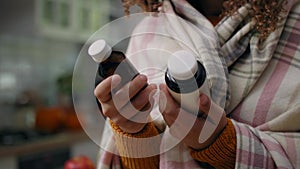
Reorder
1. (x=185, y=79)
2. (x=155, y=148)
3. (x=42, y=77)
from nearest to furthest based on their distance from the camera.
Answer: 1. (x=185, y=79)
2. (x=155, y=148)
3. (x=42, y=77)

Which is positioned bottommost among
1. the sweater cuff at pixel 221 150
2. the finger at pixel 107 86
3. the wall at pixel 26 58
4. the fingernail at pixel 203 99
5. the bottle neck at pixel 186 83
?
the wall at pixel 26 58

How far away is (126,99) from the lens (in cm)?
35

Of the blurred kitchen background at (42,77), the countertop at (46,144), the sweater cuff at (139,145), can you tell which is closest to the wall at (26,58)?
the blurred kitchen background at (42,77)

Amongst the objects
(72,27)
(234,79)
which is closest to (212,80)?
(234,79)

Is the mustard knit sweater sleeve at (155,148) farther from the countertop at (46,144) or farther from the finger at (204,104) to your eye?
the countertop at (46,144)

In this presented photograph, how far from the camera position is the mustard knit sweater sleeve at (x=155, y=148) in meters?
0.39

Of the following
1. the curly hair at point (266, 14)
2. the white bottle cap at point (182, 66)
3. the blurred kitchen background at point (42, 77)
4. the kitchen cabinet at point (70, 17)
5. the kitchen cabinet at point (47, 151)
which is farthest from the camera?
the kitchen cabinet at point (70, 17)

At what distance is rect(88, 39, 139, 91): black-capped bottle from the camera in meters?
0.34

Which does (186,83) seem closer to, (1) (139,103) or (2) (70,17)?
(1) (139,103)

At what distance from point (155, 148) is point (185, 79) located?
0.44 ft

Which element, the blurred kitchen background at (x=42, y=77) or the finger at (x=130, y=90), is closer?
the finger at (x=130, y=90)

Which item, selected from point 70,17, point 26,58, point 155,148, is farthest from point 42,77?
point 155,148

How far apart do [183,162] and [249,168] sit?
7 centimetres

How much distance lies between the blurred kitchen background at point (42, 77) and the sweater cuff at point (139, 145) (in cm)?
141
